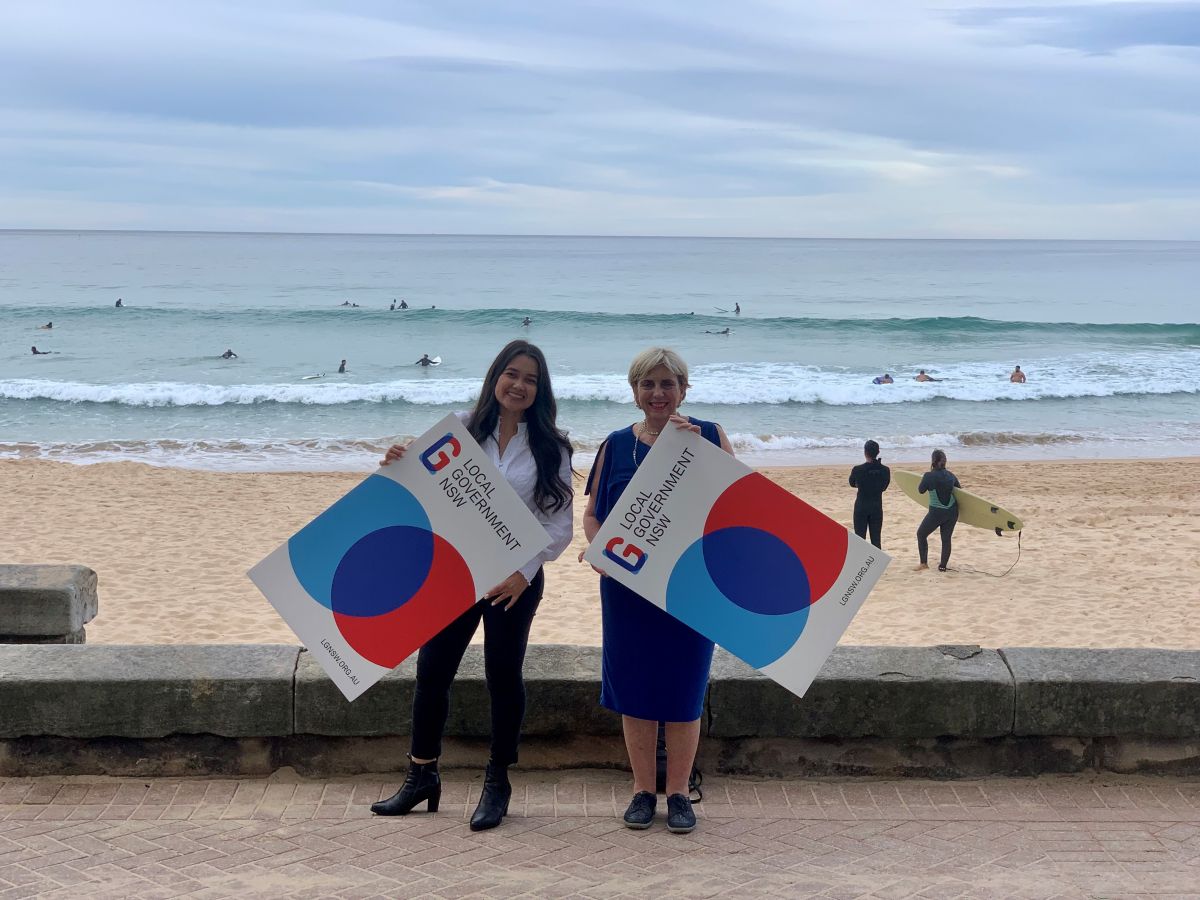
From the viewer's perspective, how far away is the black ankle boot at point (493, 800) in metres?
3.52

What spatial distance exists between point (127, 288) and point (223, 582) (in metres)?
61.0

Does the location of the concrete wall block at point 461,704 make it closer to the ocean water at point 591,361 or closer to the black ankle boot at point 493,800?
the black ankle boot at point 493,800

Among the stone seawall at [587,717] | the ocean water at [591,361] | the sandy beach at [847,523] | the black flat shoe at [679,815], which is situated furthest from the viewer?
the ocean water at [591,361]

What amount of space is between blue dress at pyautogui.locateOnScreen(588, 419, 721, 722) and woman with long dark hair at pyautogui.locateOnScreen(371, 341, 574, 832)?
0.26 m

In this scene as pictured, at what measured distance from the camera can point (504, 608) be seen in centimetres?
359

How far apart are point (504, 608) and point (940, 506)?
839 cm

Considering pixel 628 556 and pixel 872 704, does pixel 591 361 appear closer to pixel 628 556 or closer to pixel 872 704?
pixel 872 704

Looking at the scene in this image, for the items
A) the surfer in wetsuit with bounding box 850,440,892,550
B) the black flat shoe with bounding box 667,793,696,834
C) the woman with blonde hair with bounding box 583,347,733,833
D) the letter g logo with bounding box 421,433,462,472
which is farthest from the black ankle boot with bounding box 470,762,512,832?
the surfer in wetsuit with bounding box 850,440,892,550

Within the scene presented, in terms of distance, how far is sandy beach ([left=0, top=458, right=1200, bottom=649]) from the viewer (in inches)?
359

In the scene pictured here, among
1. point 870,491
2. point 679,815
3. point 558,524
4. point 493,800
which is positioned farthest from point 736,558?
point 870,491

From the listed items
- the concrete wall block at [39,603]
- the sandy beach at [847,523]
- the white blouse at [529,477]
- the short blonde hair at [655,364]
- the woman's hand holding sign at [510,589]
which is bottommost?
the sandy beach at [847,523]

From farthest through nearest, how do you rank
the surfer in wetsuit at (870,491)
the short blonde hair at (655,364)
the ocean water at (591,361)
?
the ocean water at (591,361) < the surfer in wetsuit at (870,491) < the short blonde hair at (655,364)

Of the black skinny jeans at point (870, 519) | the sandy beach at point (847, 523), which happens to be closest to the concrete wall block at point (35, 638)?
the sandy beach at point (847, 523)

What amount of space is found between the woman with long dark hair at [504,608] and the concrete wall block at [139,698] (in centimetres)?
49
